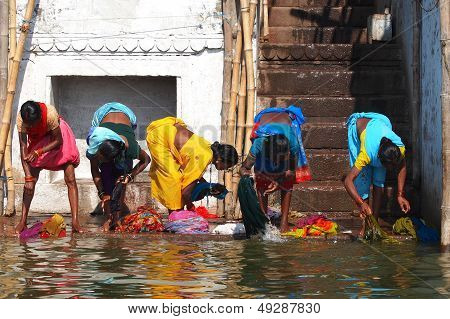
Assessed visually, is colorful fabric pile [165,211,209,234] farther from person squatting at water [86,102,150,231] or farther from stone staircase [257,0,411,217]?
stone staircase [257,0,411,217]

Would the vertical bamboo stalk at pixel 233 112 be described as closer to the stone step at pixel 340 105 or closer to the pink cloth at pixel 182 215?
the stone step at pixel 340 105

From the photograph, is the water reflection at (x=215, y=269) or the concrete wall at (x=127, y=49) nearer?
the water reflection at (x=215, y=269)

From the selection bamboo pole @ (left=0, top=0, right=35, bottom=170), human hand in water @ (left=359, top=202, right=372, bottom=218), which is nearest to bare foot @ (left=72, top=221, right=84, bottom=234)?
bamboo pole @ (left=0, top=0, right=35, bottom=170)

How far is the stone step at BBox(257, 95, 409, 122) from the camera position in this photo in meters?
12.4

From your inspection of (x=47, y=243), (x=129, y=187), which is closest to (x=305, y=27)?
(x=129, y=187)

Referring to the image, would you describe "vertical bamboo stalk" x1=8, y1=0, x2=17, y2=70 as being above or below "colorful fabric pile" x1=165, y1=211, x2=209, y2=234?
above

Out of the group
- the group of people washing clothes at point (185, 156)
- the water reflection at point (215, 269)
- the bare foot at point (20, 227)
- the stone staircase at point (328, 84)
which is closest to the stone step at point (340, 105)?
the stone staircase at point (328, 84)

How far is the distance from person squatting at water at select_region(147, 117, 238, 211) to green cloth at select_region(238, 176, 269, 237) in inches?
22.2

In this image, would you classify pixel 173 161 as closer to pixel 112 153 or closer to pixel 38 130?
pixel 112 153

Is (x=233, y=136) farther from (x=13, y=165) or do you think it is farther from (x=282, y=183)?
(x=13, y=165)

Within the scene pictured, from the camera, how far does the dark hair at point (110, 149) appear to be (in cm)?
1048

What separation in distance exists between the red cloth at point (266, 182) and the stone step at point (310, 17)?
3.73 m

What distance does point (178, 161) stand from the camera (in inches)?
426

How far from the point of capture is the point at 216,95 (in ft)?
40.7
